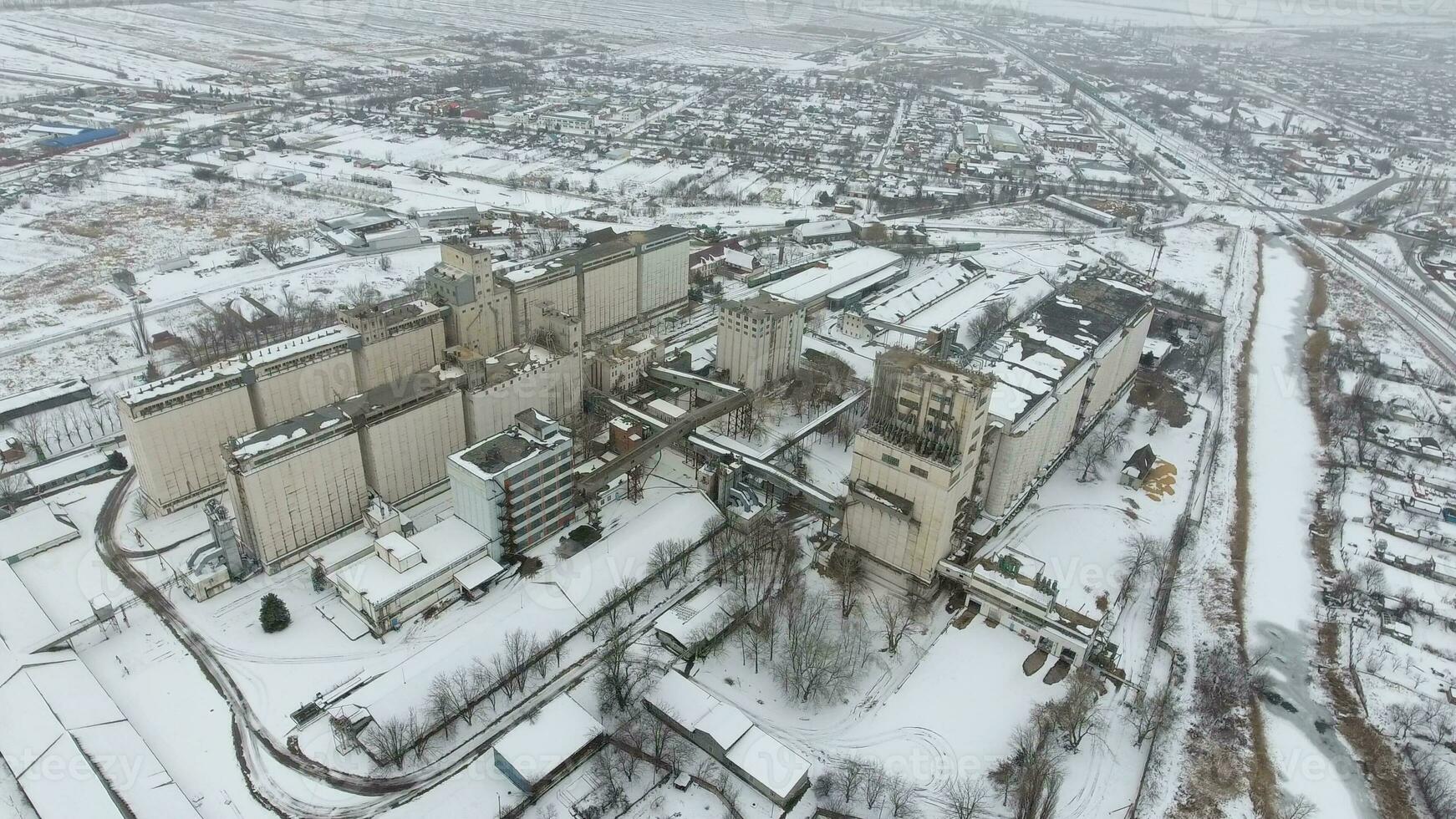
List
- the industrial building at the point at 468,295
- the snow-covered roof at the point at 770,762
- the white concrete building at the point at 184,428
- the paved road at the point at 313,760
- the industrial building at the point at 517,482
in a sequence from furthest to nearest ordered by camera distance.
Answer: the industrial building at the point at 468,295 → the white concrete building at the point at 184,428 → the industrial building at the point at 517,482 → the snow-covered roof at the point at 770,762 → the paved road at the point at 313,760

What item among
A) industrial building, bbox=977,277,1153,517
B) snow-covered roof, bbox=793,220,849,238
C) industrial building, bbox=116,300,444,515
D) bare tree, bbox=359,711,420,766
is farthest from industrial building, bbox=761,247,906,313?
bare tree, bbox=359,711,420,766

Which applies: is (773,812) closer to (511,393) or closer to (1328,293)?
(511,393)

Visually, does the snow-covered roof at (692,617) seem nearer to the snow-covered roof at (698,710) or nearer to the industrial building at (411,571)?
the snow-covered roof at (698,710)

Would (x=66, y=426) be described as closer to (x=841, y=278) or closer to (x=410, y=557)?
(x=410, y=557)

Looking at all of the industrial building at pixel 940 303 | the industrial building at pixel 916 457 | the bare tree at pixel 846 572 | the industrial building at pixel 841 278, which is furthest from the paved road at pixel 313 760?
the industrial building at pixel 841 278

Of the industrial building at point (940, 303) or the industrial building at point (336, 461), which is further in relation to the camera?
the industrial building at point (940, 303)

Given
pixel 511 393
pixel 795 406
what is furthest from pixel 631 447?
pixel 795 406

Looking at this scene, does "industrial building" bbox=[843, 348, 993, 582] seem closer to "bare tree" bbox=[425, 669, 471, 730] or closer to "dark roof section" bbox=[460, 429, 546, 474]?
"dark roof section" bbox=[460, 429, 546, 474]
